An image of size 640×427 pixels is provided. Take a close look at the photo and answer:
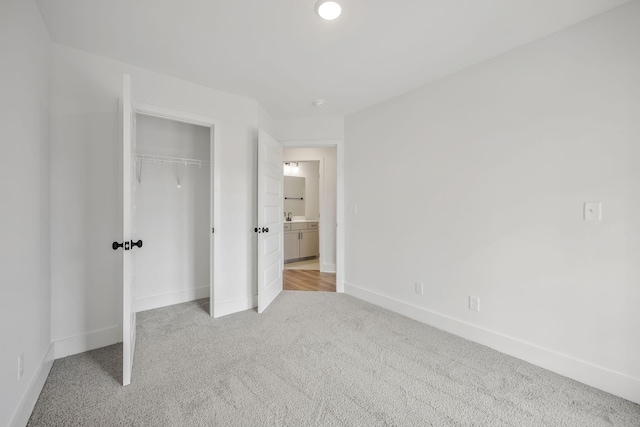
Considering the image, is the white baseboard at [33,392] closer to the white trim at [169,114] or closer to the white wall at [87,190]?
the white wall at [87,190]

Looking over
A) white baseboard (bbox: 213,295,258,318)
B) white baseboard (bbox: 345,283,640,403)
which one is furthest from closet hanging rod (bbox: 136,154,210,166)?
white baseboard (bbox: 345,283,640,403)

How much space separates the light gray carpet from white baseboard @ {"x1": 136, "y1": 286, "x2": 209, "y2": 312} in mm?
540

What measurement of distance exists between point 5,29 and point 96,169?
1.13 meters

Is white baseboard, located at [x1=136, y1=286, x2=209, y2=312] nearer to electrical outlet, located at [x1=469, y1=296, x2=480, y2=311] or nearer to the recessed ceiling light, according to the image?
electrical outlet, located at [x1=469, y1=296, x2=480, y2=311]

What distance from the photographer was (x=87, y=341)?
2.22 metres

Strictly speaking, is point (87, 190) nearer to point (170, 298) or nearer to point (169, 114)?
point (169, 114)

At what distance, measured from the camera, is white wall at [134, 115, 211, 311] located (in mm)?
3090

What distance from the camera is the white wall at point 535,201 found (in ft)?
5.64

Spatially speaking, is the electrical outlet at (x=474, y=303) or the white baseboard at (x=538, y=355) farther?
the electrical outlet at (x=474, y=303)

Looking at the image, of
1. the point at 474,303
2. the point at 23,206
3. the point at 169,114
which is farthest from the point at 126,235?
the point at 474,303

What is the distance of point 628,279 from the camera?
1.69 m

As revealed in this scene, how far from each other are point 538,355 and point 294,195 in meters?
5.26

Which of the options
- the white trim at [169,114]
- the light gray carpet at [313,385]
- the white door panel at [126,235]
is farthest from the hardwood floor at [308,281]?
the white trim at [169,114]

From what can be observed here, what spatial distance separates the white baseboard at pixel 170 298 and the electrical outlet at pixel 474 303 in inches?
121
